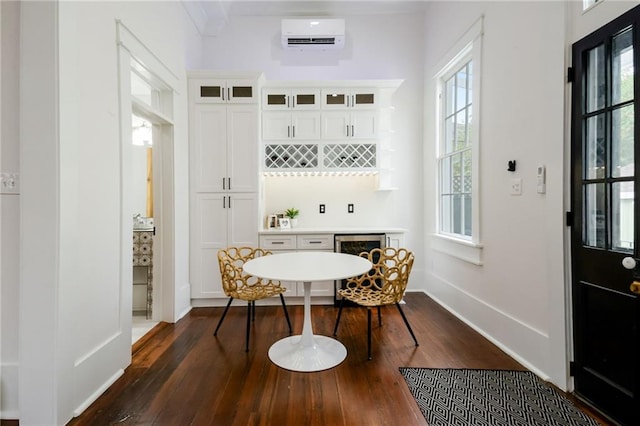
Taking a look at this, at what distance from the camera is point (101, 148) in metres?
1.98

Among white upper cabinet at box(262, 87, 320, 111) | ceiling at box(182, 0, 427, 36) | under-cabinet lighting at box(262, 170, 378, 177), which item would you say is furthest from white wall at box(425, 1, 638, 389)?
white upper cabinet at box(262, 87, 320, 111)

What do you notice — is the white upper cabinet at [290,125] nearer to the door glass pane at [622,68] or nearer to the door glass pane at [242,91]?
the door glass pane at [242,91]

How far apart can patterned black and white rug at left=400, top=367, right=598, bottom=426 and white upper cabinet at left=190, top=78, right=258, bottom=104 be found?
332cm

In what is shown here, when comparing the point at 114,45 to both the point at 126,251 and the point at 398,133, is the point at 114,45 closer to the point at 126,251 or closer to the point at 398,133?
the point at 126,251

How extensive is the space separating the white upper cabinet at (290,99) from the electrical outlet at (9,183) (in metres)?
2.61

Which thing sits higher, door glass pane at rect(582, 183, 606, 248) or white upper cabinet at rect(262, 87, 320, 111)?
white upper cabinet at rect(262, 87, 320, 111)

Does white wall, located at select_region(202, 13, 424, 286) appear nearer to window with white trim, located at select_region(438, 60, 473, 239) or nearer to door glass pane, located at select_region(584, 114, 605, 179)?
window with white trim, located at select_region(438, 60, 473, 239)

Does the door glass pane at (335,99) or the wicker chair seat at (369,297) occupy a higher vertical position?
the door glass pane at (335,99)

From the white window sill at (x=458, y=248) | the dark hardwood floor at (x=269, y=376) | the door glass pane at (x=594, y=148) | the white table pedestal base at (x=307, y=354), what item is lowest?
the dark hardwood floor at (x=269, y=376)

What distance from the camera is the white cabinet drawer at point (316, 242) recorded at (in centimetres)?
360

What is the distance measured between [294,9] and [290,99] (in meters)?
1.35

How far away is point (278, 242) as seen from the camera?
359 centimetres

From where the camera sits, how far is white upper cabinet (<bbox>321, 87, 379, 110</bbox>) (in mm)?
3785

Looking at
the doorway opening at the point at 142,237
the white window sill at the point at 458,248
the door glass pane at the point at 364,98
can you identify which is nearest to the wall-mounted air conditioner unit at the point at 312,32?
the door glass pane at the point at 364,98
